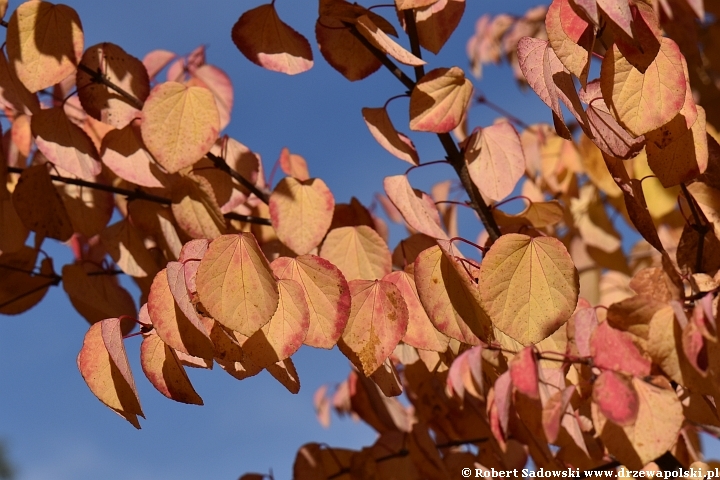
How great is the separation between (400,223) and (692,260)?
3.29 feet

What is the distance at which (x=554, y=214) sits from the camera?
0.97 meters

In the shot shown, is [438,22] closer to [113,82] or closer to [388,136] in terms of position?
[388,136]

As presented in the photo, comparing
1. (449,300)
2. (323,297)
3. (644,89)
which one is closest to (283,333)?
(323,297)

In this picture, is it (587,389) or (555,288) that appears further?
(587,389)

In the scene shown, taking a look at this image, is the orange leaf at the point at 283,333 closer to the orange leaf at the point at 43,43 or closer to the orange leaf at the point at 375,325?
the orange leaf at the point at 375,325

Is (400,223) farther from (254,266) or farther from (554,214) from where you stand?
(254,266)

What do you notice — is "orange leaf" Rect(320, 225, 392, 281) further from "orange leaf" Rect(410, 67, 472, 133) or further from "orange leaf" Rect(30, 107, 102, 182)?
"orange leaf" Rect(30, 107, 102, 182)

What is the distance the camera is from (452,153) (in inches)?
35.7

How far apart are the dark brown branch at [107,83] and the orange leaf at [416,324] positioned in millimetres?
429

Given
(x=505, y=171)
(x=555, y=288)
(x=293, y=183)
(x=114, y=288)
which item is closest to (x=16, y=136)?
(x=114, y=288)

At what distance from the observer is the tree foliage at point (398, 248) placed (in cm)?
60

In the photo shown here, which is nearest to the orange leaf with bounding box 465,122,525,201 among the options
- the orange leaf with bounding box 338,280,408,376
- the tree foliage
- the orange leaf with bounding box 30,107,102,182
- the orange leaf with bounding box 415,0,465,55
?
the tree foliage

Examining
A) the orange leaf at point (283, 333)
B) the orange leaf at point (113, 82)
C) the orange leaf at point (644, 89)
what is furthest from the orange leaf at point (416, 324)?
the orange leaf at point (113, 82)

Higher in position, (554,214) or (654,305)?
(554,214)
